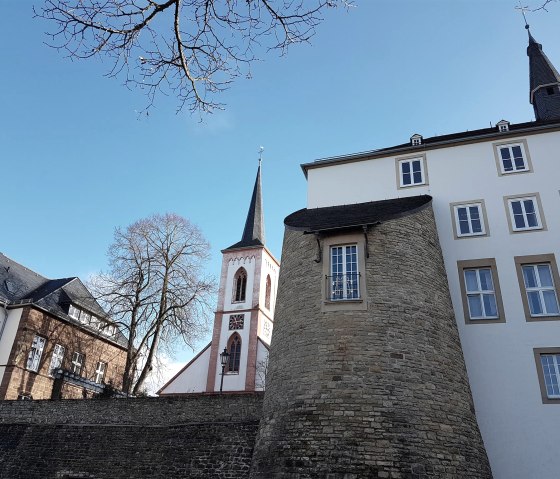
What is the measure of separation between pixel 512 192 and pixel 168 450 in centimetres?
1309

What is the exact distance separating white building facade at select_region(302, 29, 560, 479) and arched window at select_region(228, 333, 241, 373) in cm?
1648

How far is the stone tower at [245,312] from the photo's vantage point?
101 feet

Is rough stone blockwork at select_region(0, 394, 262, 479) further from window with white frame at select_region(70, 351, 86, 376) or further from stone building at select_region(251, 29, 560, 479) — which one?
window with white frame at select_region(70, 351, 86, 376)

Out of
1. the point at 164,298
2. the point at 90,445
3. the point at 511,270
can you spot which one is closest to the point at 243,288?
the point at 164,298

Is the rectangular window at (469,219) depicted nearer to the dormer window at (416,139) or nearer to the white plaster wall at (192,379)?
the dormer window at (416,139)

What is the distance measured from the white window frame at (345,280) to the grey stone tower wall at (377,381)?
0.31m

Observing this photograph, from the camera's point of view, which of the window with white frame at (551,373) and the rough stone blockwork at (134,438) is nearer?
the window with white frame at (551,373)

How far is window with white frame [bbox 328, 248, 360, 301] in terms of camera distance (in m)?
13.3

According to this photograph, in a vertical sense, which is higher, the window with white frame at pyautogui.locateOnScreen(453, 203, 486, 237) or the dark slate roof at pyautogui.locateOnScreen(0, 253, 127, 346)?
the dark slate roof at pyautogui.locateOnScreen(0, 253, 127, 346)

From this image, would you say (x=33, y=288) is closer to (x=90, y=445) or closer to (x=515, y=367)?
(x=90, y=445)

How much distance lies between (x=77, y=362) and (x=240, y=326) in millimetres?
10251

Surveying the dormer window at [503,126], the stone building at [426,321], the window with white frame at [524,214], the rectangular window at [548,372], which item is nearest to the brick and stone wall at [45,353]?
the stone building at [426,321]

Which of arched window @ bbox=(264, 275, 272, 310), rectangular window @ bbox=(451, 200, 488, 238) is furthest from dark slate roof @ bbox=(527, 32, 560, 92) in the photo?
arched window @ bbox=(264, 275, 272, 310)

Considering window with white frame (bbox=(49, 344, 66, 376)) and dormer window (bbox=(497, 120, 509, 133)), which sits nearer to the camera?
dormer window (bbox=(497, 120, 509, 133))
